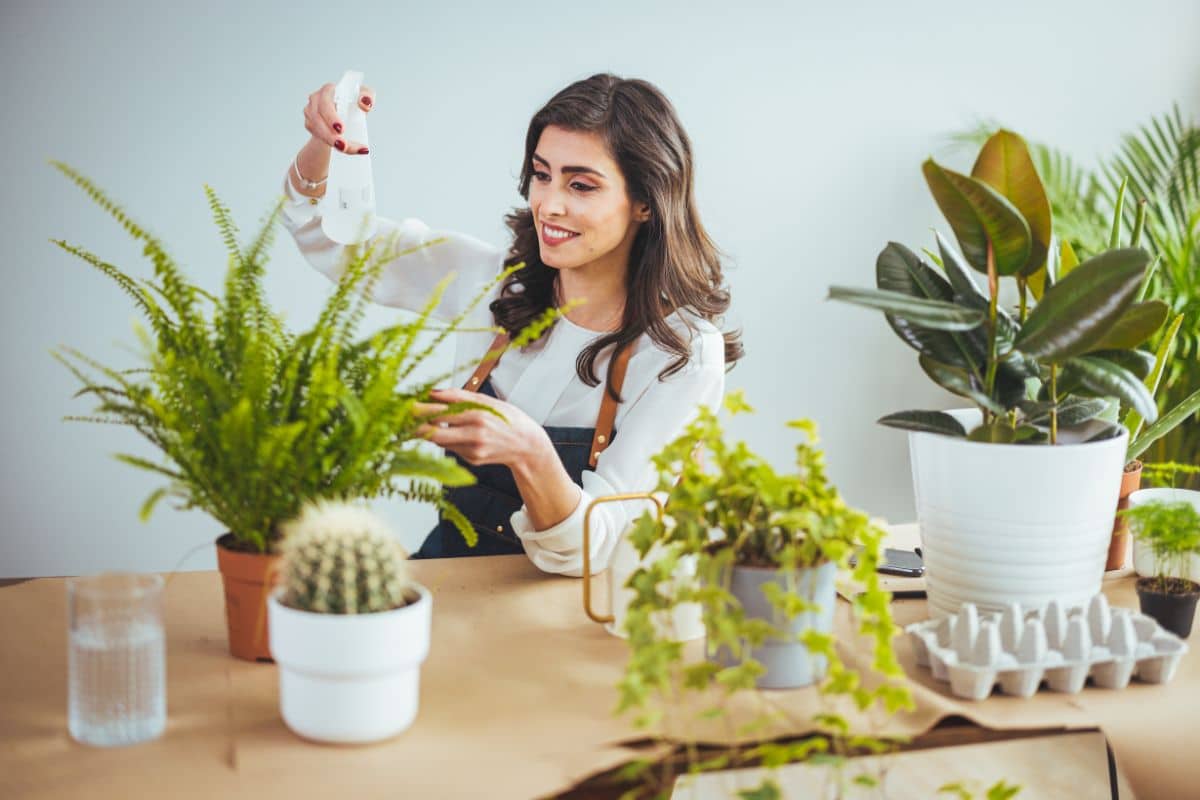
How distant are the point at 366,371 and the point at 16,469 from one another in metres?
2.20

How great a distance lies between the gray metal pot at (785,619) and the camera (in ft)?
3.78

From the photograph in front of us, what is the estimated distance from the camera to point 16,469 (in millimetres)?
2986

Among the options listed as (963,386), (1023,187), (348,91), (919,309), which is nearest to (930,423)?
(963,386)

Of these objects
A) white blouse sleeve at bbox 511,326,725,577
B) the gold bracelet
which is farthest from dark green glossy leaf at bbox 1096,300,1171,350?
the gold bracelet

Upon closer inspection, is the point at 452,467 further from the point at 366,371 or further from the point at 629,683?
the point at 629,683

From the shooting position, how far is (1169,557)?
141 cm

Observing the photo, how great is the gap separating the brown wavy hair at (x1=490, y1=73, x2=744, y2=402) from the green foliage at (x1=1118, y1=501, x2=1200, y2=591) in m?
0.89

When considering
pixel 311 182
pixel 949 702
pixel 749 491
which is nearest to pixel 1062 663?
pixel 949 702

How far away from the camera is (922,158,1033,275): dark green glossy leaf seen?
125cm

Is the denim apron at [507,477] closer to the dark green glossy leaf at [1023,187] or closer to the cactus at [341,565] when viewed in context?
the dark green glossy leaf at [1023,187]

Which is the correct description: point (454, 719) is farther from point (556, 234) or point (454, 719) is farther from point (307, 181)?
point (307, 181)

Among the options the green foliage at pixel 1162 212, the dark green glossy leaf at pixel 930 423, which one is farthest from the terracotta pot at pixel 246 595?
the green foliage at pixel 1162 212

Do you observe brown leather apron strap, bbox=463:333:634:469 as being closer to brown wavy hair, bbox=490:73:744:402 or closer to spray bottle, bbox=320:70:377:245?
brown wavy hair, bbox=490:73:744:402

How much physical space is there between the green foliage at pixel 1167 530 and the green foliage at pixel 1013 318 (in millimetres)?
122
